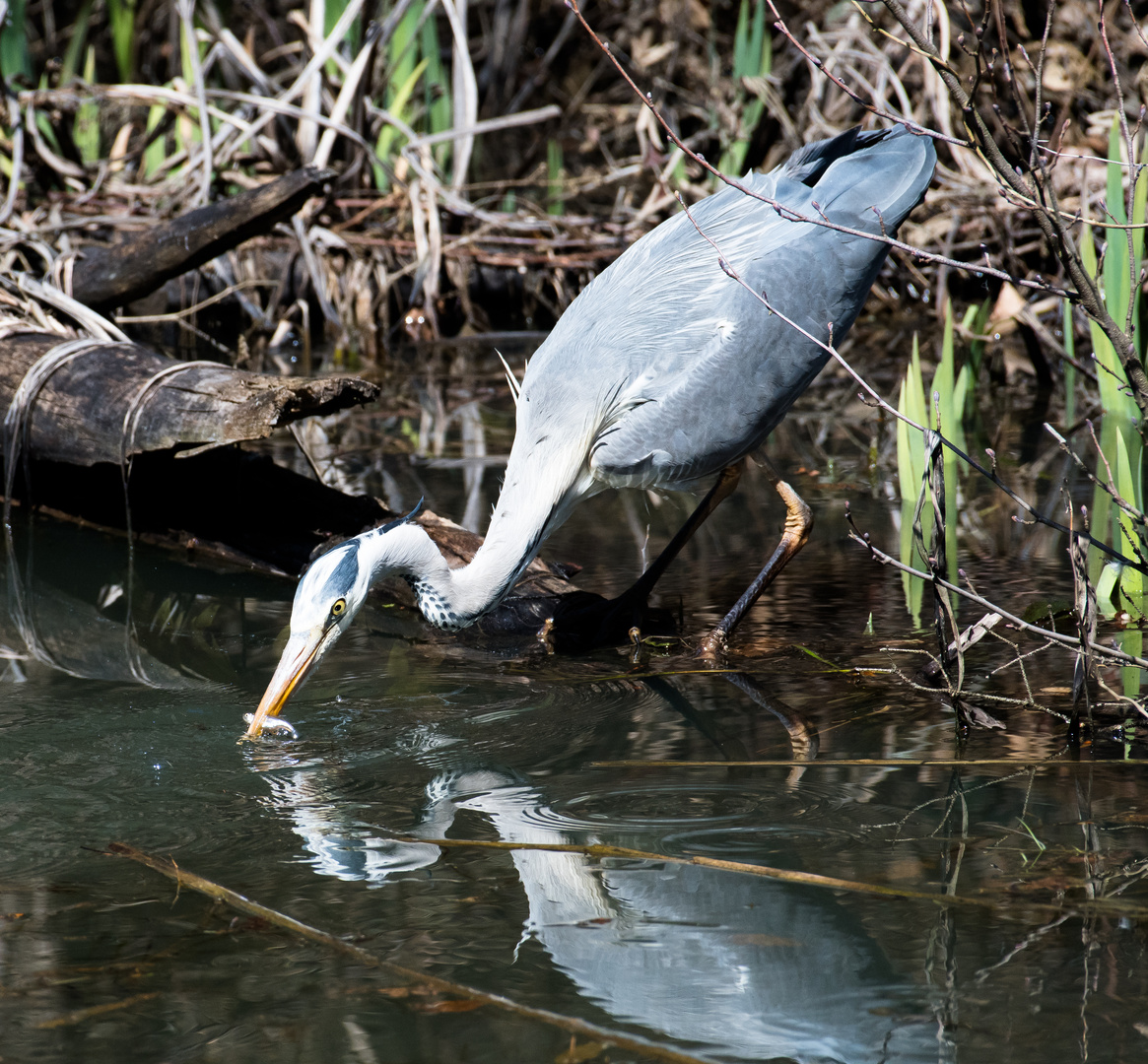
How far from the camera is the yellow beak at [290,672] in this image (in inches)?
125

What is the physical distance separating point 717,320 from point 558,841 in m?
1.95

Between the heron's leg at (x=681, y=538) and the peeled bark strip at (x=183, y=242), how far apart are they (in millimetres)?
2116

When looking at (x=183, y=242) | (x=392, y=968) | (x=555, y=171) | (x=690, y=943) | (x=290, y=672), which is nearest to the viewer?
(x=392, y=968)

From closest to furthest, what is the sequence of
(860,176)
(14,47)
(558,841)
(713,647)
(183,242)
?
(558,841) → (713,647) → (860,176) → (183,242) → (14,47)

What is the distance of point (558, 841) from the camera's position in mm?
2520

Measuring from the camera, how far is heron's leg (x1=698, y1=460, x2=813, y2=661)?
12.4 ft

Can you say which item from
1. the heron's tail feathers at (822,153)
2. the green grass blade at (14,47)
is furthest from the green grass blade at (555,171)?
the heron's tail feathers at (822,153)

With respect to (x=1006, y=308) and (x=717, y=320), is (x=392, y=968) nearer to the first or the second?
(x=717, y=320)

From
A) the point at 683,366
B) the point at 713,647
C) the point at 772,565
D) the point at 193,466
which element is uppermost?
the point at 683,366

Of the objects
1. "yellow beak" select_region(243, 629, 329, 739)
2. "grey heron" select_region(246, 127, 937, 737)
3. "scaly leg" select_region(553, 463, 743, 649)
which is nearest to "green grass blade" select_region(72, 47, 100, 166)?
"grey heron" select_region(246, 127, 937, 737)

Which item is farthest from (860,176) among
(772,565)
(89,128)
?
(89,128)

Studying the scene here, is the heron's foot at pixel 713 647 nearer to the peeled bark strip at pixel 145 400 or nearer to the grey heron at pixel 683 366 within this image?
the grey heron at pixel 683 366

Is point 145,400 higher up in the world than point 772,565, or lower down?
higher up

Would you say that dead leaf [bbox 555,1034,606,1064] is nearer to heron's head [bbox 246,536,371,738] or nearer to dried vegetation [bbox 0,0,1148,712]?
heron's head [bbox 246,536,371,738]
